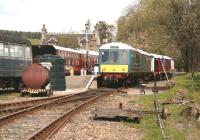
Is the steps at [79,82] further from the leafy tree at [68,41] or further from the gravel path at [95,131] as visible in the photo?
the leafy tree at [68,41]

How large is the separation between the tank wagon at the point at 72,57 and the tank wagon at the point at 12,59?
16.9 m

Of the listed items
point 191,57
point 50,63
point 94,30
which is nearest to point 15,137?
point 50,63

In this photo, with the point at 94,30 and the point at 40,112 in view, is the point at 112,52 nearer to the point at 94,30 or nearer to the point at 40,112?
the point at 40,112

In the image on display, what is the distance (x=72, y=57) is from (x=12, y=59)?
29724 mm

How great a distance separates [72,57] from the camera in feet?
192

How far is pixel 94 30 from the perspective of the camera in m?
143

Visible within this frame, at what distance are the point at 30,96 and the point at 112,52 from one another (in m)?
11.6

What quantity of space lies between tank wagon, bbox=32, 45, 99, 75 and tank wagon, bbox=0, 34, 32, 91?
16.9 metres

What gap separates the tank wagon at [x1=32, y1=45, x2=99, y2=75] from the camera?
49.5m

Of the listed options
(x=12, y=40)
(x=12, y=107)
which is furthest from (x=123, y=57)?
(x=12, y=107)

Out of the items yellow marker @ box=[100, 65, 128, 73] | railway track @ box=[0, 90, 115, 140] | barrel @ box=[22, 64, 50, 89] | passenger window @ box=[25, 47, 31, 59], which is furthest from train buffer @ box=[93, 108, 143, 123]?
yellow marker @ box=[100, 65, 128, 73]

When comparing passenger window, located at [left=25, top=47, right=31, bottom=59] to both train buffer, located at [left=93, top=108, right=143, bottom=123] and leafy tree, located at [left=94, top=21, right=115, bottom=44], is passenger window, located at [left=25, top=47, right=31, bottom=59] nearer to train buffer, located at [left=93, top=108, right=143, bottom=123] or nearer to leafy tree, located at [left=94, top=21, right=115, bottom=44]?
train buffer, located at [left=93, top=108, right=143, bottom=123]

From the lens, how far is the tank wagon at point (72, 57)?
49531mm

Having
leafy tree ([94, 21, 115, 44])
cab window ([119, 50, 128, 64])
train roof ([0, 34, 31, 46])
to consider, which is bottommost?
cab window ([119, 50, 128, 64])
